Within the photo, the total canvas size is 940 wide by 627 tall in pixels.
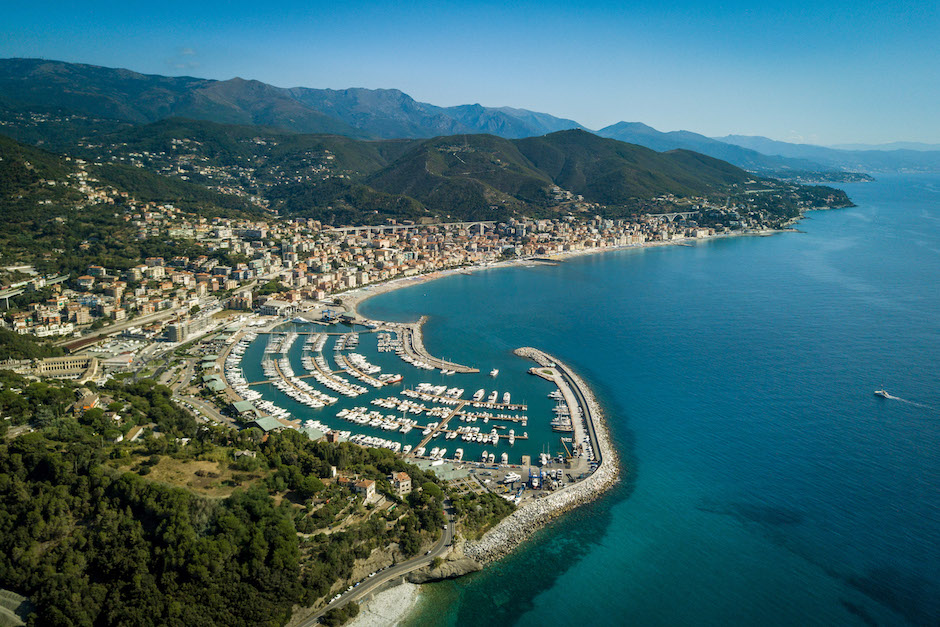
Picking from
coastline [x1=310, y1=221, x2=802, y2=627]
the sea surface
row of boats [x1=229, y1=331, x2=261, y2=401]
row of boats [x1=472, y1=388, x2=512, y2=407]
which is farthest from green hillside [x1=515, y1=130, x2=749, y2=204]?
coastline [x1=310, y1=221, x2=802, y2=627]

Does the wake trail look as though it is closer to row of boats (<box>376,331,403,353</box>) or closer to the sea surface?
the sea surface

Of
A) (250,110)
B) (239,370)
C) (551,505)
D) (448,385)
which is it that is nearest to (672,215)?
(448,385)

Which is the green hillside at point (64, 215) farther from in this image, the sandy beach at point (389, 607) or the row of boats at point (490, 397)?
the sandy beach at point (389, 607)

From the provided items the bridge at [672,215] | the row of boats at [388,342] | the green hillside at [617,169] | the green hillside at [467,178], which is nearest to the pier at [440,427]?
the row of boats at [388,342]

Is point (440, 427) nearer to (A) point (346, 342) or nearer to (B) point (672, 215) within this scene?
(A) point (346, 342)

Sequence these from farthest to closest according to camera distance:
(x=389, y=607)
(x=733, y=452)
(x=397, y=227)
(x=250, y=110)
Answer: (x=250, y=110), (x=397, y=227), (x=733, y=452), (x=389, y=607)

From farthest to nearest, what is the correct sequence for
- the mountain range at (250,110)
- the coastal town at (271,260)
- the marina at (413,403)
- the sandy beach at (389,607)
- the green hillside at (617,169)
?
the mountain range at (250,110) < the green hillside at (617,169) < the coastal town at (271,260) < the marina at (413,403) < the sandy beach at (389,607)

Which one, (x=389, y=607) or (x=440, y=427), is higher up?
(x=440, y=427)

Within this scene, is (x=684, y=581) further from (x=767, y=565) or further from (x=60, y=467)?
(x=60, y=467)
